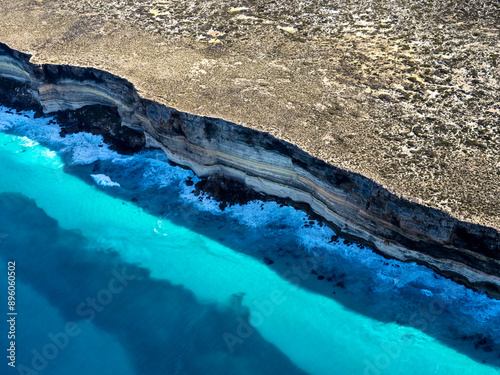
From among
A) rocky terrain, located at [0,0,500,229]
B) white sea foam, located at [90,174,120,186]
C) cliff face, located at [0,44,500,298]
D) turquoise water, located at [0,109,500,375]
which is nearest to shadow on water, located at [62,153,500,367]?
turquoise water, located at [0,109,500,375]

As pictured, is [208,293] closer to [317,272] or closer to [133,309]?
[133,309]

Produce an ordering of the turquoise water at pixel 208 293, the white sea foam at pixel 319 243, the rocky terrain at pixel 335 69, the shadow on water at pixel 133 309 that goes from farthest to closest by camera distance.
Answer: the rocky terrain at pixel 335 69 → the white sea foam at pixel 319 243 → the shadow on water at pixel 133 309 → the turquoise water at pixel 208 293

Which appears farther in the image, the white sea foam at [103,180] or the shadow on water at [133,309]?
the white sea foam at [103,180]

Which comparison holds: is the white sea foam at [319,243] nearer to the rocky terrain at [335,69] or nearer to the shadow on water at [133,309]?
the shadow on water at [133,309]

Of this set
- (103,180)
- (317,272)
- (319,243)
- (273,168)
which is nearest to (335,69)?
(273,168)

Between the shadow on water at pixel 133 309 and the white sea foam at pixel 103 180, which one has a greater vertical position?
the white sea foam at pixel 103 180

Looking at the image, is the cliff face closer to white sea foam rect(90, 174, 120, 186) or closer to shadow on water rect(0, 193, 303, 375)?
white sea foam rect(90, 174, 120, 186)

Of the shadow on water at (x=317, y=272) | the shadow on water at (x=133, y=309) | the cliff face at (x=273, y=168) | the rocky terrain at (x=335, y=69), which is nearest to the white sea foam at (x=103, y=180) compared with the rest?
the shadow on water at (x=317, y=272)
